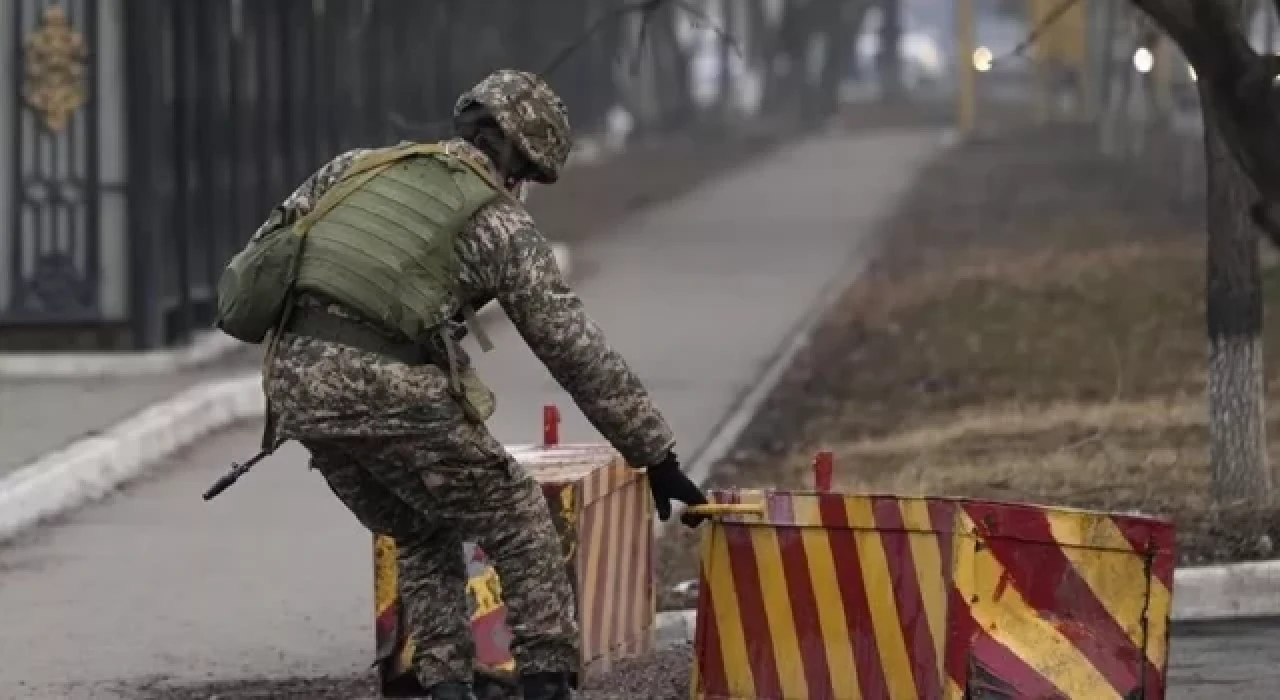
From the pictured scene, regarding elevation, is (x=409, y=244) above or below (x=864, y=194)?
below

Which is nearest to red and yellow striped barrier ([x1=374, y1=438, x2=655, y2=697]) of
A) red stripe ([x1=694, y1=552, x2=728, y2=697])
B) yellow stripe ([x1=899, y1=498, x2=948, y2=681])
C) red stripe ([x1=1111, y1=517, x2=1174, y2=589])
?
red stripe ([x1=694, y1=552, x2=728, y2=697])

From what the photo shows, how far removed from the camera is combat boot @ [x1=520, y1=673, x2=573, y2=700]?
6238 mm

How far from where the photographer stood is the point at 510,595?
6211mm

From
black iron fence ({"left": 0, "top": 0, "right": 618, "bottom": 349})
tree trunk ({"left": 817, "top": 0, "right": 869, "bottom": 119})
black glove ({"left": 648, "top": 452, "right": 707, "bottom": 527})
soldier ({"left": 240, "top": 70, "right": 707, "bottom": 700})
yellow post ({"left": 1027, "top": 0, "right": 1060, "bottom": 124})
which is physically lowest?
black glove ({"left": 648, "top": 452, "right": 707, "bottom": 527})

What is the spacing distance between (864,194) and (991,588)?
2860 centimetres

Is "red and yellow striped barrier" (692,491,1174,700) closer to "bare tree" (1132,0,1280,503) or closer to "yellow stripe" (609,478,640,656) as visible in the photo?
"yellow stripe" (609,478,640,656)

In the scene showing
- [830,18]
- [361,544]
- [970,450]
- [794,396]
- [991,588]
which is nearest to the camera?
[991,588]

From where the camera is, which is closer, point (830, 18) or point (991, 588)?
point (991, 588)

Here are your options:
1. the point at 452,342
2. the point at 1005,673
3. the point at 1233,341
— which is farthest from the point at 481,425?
the point at 1233,341

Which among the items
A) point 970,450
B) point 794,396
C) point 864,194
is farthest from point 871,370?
point 864,194

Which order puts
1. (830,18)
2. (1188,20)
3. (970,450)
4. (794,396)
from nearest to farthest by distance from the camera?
1. (1188,20)
2. (970,450)
3. (794,396)
4. (830,18)

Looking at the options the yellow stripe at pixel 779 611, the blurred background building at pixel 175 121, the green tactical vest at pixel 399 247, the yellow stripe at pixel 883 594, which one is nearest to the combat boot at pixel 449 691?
the yellow stripe at pixel 779 611

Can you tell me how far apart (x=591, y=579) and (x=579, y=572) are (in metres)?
0.14

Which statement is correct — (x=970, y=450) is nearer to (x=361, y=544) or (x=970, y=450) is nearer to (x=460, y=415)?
(x=361, y=544)
